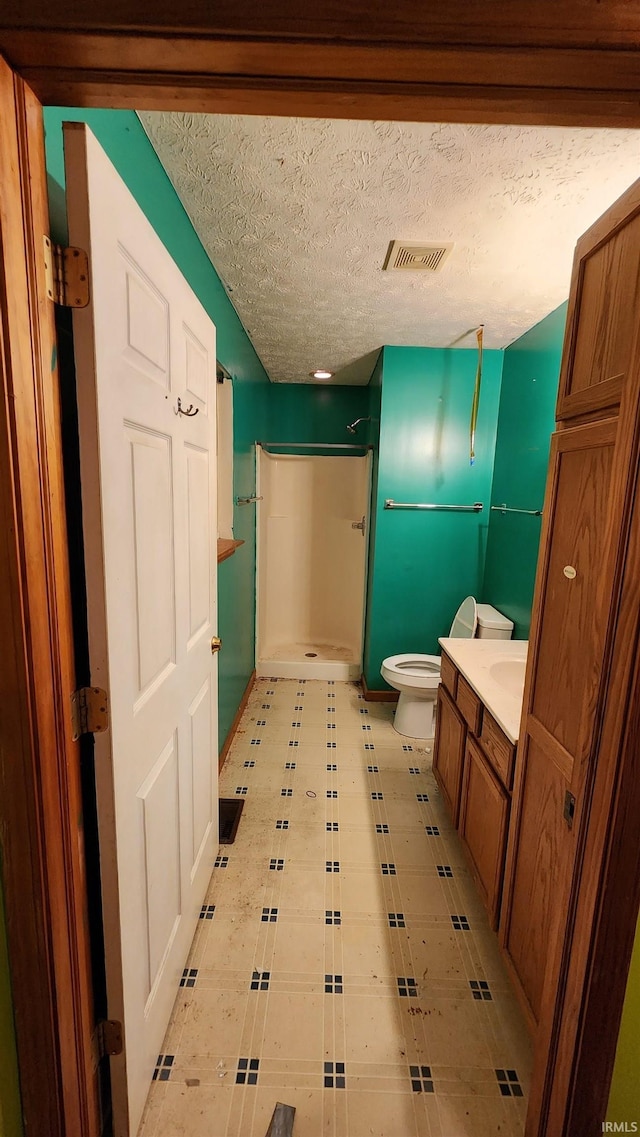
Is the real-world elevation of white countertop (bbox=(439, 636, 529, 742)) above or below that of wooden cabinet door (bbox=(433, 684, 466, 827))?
above

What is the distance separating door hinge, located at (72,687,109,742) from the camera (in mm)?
806

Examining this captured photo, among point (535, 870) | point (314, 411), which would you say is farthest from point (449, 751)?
point (314, 411)

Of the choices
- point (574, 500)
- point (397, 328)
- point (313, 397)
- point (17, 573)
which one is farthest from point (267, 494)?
point (17, 573)

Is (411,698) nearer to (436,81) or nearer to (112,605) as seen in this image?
(112,605)

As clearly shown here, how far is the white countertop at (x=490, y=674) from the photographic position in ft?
4.70

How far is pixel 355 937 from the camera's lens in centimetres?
150

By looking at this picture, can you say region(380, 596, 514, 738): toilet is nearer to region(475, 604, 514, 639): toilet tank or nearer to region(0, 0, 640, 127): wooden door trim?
region(475, 604, 514, 639): toilet tank

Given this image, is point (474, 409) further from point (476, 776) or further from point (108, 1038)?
point (108, 1038)

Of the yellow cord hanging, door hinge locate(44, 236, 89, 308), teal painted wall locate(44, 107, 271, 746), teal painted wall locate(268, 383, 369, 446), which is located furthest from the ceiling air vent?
teal painted wall locate(268, 383, 369, 446)

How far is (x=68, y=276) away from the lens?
2.36 ft

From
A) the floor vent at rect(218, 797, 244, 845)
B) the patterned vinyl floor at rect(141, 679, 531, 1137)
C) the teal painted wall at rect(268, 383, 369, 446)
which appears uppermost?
the teal painted wall at rect(268, 383, 369, 446)

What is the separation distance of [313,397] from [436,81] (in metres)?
3.30

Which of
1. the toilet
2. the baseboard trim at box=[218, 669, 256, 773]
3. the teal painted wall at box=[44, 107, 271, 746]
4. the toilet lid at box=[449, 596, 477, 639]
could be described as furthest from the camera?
the toilet lid at box=[449, 596, 477, 639]

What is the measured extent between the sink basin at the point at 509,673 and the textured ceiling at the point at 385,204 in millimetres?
1576
